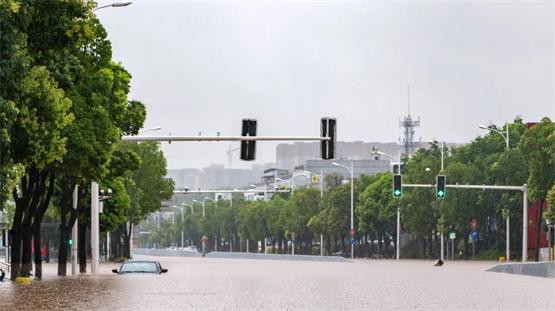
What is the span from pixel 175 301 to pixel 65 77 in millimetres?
9951

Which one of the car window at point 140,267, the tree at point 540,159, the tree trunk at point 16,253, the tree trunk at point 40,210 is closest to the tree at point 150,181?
the tree at point 540,159

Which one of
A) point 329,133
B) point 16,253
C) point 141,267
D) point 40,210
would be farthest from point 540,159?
point 329,133

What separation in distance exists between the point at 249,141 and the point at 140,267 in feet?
48.5

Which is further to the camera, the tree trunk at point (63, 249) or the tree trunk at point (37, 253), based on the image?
the tree trunk at point (63, 249)

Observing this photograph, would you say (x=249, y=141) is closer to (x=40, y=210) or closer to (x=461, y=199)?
(x=40, y=210)

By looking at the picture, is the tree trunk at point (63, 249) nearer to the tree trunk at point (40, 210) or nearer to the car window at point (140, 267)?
the tree trunk at point (40, 210)

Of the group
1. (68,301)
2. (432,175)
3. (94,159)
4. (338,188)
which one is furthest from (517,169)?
(68,301)

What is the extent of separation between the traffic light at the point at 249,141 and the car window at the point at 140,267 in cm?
1377

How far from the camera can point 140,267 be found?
60469 millimetres

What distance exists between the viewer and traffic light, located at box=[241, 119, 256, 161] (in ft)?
154

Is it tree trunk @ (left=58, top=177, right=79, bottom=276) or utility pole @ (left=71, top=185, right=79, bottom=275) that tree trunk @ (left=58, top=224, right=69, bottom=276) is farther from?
utility pole @ (left=71, top=185, right=79, bottom=275)

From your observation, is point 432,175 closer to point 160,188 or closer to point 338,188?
point 160,188

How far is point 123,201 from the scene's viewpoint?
A: 288 ft

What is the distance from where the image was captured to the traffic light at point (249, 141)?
4700 cm
